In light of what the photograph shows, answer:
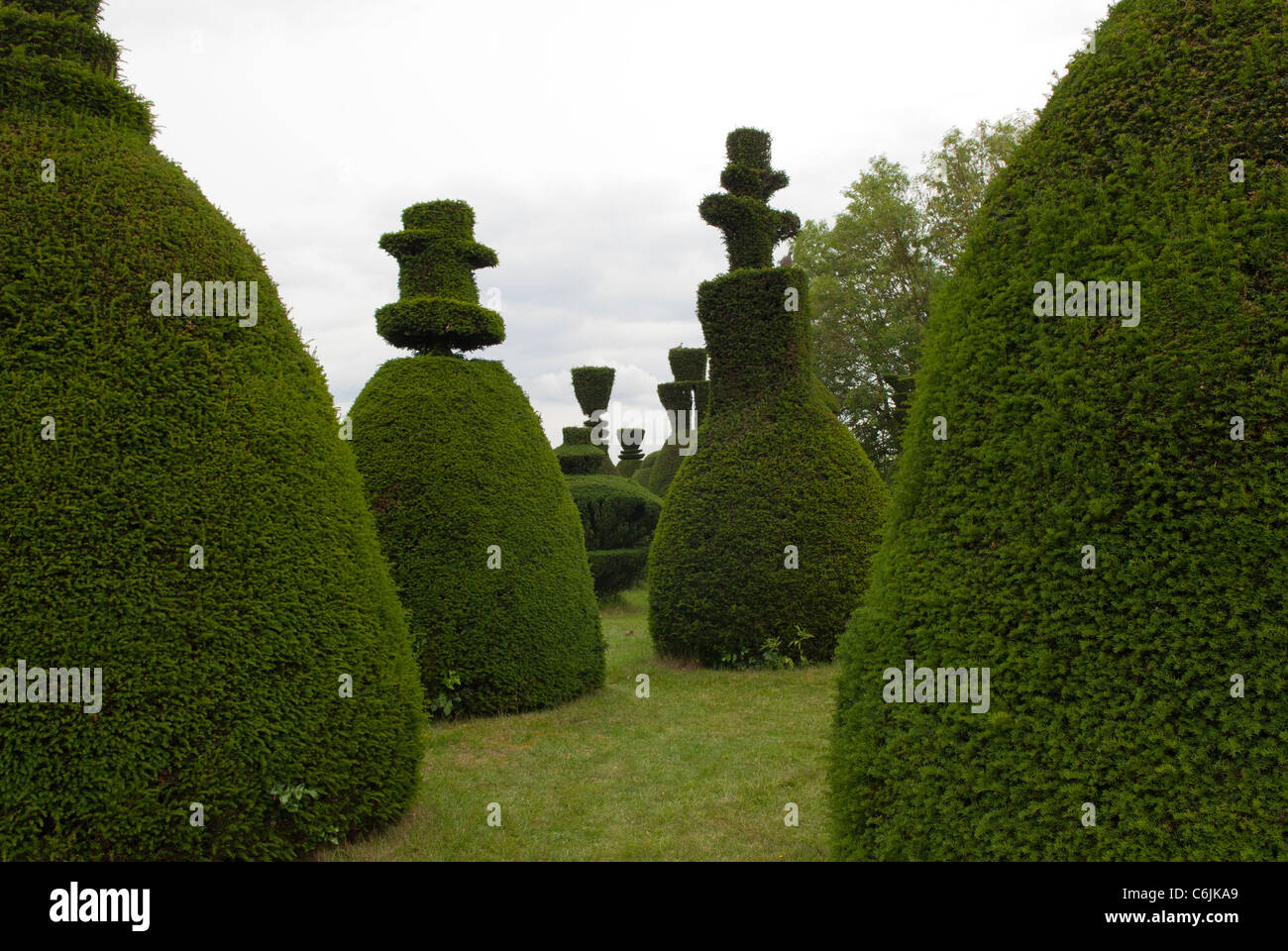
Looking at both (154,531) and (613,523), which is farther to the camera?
(613,523)

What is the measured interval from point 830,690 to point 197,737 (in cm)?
709

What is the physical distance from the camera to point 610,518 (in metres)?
19.6

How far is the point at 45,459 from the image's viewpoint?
417cm

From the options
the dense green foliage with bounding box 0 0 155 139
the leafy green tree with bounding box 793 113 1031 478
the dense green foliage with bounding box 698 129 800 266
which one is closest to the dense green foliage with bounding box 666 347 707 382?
the leafy green tree with bounding box 793 113 1031 478

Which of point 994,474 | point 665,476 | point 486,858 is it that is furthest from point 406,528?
point 665,476

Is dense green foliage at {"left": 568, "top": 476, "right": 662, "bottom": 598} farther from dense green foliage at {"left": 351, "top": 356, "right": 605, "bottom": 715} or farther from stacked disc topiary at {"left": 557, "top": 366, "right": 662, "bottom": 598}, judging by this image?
dense green foliage at {"left": 351, "top": 356, "right": 605, "bottom": 715}

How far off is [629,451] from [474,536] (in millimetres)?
25267

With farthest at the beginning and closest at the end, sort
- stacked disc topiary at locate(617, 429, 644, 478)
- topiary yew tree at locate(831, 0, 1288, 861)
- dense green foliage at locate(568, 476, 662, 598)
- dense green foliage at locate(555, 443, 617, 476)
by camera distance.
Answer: stacked disc topiary at locate(617, 429, 644, 478) → dense green foliage at locate(555, 443, 617, 476) → dense green foliage at locate(568, 476, 662, 598) → topiary yew tree at locate(831, 0, 1288, 861)

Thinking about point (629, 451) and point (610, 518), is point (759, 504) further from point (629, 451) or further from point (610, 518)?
point (629, 451)

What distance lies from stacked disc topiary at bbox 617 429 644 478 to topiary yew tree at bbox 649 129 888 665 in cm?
2007

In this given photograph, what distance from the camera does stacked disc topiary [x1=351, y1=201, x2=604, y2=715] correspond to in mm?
8492

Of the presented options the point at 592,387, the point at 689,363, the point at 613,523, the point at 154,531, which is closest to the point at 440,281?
the point at 154,531

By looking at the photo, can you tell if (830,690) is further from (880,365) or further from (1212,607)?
(880,365)

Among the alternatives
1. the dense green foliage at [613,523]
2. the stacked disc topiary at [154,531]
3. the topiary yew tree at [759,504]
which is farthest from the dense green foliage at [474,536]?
the dense green foliage at [613,523]
